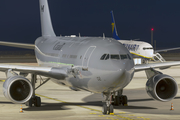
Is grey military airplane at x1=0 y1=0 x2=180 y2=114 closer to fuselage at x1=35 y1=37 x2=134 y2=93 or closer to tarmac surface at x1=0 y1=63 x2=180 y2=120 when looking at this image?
fuselage at x1=35 y1=37 x2=134 y2=93

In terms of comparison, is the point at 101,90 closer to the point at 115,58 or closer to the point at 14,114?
the point at 115,58

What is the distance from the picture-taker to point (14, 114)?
20859 mm

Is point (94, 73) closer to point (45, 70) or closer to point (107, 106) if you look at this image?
point (107, 106)

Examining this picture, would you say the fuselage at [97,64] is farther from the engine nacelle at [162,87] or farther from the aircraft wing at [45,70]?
the engine nacelle at [162,87]

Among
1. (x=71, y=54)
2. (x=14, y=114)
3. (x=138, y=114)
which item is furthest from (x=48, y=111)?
(x=138, y=114)

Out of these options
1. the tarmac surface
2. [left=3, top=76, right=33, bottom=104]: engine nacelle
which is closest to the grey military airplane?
[left=3, top=76, right=33, bottom=104]: engine nacelle

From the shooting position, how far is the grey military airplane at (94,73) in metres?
18.1

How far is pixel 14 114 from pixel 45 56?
23.7ft

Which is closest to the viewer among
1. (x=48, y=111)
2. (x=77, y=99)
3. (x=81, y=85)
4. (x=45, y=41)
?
(x=81, y=85)

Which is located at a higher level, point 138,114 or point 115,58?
point 115,58

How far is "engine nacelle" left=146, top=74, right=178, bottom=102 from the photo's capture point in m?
20.4

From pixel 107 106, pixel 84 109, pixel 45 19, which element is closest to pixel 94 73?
pixel 107 106

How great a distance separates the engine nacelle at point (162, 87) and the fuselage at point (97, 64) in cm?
263

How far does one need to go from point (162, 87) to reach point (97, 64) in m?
4.67
